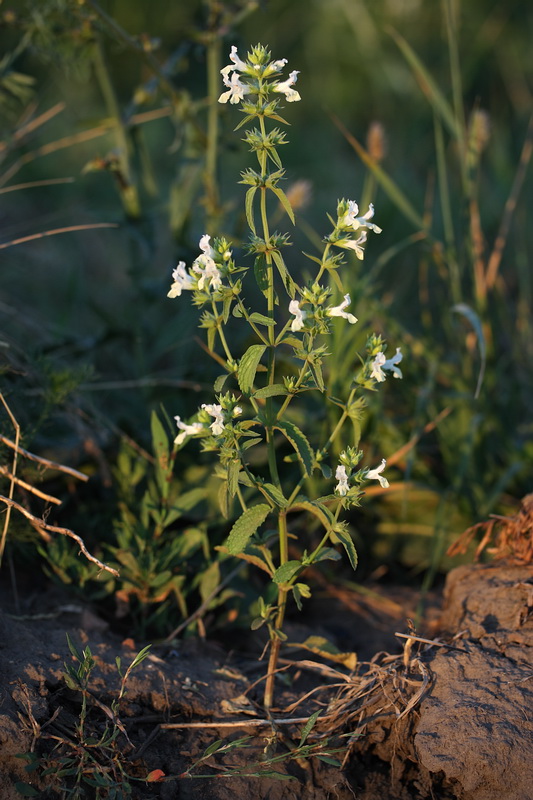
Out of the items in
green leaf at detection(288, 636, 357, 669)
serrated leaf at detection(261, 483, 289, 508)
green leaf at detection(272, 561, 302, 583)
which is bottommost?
green leaf at detection(288, 636, 357, 669)

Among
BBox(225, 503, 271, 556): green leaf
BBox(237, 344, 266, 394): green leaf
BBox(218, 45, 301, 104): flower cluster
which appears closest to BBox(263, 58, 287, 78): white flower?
BBox(218, 45, 301, 104): flower cluster

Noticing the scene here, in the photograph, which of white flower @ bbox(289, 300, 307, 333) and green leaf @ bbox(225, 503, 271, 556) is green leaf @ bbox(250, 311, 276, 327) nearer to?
white flower @ bbox(289, 300, 307, 333)

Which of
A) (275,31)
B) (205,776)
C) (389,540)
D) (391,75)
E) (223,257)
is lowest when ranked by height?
(205,776)

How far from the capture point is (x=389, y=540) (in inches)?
94.6

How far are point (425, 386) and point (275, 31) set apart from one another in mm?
3607

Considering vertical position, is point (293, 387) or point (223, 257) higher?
point (223, 257)

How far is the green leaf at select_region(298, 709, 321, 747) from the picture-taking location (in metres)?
1.47

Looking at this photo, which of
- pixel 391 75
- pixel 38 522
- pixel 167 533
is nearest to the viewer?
pixel 38 522

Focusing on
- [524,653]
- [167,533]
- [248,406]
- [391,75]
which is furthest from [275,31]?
[524,653]

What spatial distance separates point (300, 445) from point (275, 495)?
0.11 m

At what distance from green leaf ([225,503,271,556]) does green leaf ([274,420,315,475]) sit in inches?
4.9

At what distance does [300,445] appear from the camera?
1.50 metres

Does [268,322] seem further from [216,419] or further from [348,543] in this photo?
[348,543]

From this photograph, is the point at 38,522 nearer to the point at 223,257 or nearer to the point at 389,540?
the point at 223,257
